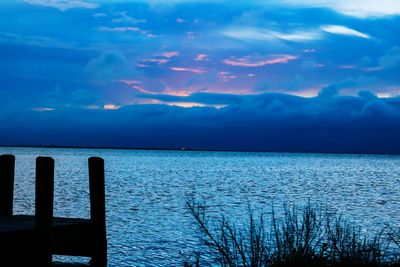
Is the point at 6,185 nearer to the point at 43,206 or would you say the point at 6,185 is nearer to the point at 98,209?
the point at 98,209

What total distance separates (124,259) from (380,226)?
1697cm

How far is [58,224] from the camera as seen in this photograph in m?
11.2

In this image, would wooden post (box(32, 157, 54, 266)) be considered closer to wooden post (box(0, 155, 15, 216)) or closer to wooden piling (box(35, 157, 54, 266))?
wooden piling (box(35, 157, 54, 266))

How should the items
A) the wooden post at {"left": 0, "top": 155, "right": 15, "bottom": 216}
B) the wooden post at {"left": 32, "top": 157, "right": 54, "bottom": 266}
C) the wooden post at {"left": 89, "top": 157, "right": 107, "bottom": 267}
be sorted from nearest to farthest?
the wooden post at {"left": 32, "top": 157, "right": 54, "bottom": 266} < the wooden post at {"left": 89, "top": 157, "right": 107, "bottom": 267} < the wooden post at {"left": 0, "top": 155, "right": 15, "bottom": 216}

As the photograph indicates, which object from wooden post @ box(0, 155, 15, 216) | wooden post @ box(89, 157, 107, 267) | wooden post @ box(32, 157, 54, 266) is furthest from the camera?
wooden post @ box(0, 155, 15, 216)

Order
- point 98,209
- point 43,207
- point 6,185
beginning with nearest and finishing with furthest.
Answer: point 43,207, point 98,209, point 6,185

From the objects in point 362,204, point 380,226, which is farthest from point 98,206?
point 362,204

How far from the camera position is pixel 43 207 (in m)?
10.3

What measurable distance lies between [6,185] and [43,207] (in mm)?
3050

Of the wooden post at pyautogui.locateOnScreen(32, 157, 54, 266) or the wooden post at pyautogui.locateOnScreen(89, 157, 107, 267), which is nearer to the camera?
the wooden post at pyautogui.locateOnScreen(32, 157, 54, 266)

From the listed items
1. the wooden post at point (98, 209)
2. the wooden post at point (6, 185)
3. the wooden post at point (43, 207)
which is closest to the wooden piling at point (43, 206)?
the wooden post at point (43, 207)

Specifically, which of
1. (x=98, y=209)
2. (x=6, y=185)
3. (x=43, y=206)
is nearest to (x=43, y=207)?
(x=43, y=206)

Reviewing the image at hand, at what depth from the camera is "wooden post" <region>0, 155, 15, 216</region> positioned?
12820 mm

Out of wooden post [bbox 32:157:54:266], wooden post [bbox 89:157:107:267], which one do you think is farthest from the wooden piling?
wooden post [bbox 89:157:107:267]
